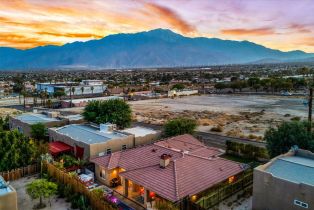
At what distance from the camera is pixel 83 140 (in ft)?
113

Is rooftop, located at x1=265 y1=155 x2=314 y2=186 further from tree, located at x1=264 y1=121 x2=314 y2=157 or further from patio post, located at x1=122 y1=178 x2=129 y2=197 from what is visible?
patio post, located at x1=122 y1=178 x2=129 y2=197

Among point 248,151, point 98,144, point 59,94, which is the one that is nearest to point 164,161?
point 98,144

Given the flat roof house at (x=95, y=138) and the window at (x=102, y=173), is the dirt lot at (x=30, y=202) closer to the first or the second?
the window at (x=102, y=173)

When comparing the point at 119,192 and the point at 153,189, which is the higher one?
the point at 153,189

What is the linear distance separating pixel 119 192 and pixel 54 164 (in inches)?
285

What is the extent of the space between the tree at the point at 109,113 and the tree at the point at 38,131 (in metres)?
6.52

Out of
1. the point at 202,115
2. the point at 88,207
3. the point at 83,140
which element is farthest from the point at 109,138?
the point at 202,115

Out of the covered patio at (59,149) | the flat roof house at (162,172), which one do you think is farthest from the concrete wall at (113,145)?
the covered patio at (59,149)

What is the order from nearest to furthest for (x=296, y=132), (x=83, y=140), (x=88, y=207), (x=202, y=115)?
(x=88, y=207), (x=296, y=132), (x=83, y=140), (x=202, y=115)

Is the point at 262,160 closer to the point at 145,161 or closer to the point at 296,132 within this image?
the point at 296,132

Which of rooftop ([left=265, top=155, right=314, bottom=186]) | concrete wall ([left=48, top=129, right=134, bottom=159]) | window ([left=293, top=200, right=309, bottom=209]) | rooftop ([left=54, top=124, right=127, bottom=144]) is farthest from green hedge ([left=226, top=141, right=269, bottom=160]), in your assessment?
window ([left=293, top=200, right=309, bottom=209])

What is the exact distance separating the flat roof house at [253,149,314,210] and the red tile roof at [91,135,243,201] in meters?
4.02

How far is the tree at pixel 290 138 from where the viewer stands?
28.4 m

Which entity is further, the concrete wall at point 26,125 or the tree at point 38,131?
the concrete wall at point 26,125
